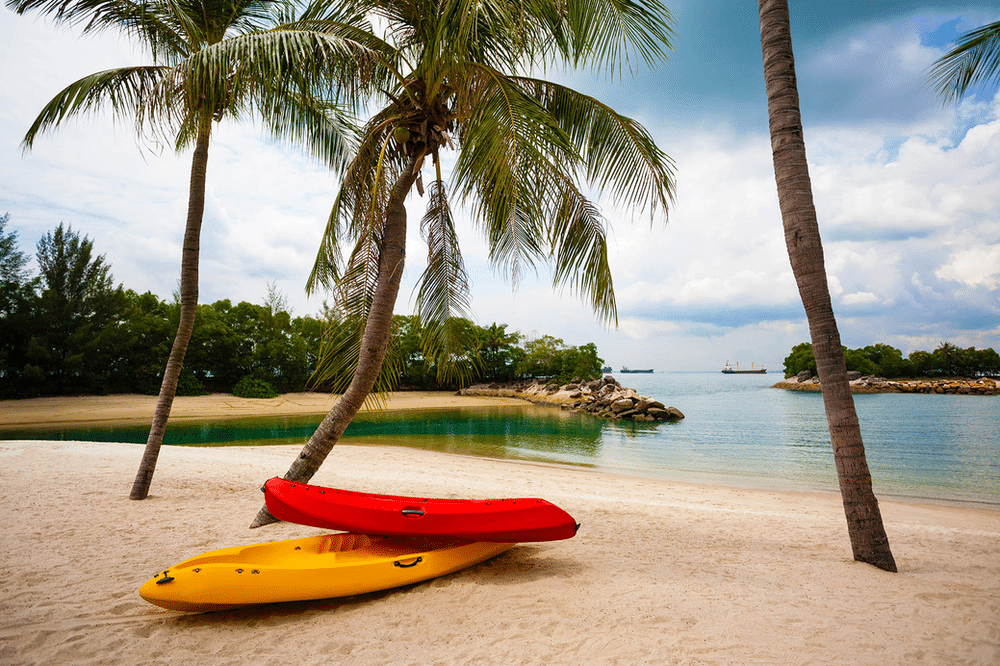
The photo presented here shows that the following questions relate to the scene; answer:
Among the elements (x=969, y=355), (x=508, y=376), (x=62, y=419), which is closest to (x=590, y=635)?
(x=62, y=419)

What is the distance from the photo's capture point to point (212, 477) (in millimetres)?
9148

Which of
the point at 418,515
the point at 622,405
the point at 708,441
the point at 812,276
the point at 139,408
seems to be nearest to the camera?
the point at 418,515

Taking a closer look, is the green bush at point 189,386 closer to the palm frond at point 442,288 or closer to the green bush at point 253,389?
the green bush at point 253,389

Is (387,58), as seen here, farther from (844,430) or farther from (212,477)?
(212,477)

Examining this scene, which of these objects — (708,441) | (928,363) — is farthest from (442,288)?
(928,363)

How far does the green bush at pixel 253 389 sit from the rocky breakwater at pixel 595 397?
18.4m

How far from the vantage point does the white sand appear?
309 centimetres

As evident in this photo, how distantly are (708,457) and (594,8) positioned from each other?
14426 millimetres

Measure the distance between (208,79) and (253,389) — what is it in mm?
35178

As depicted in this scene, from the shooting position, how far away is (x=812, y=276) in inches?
181

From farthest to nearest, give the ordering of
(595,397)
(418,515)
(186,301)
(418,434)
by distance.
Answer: (595,397) < (418,434) < (186,301) < (418,515)

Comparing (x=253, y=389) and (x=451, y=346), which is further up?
(x=451, y=346)

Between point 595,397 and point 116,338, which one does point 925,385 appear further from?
point 116,338

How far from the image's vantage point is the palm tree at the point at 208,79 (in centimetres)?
493
